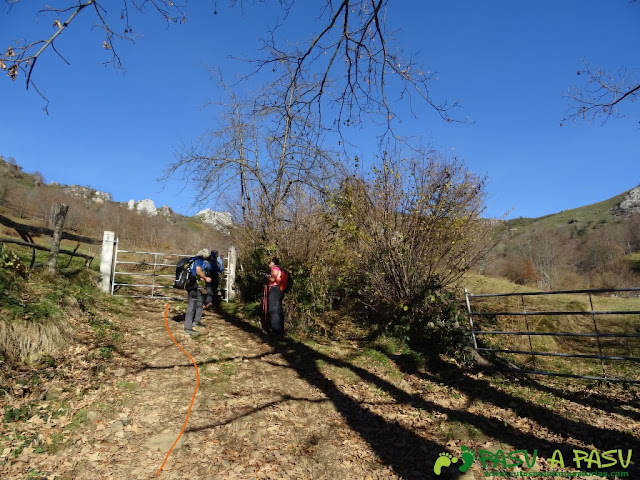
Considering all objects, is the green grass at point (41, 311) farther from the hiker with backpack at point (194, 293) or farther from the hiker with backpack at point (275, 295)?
the hiker with backpack at point (275, 295)

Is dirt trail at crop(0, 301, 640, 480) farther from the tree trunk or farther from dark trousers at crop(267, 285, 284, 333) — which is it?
the tree trunk

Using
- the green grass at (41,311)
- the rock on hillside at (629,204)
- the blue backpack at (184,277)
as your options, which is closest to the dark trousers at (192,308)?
the blue backpack at (184,277)

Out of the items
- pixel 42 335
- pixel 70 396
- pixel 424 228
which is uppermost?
pixel 424 228

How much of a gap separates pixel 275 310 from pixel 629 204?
396 feet

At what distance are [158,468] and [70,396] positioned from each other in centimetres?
189

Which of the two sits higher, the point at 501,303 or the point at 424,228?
the point at 424,228

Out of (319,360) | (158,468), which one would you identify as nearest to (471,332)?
(319,360)

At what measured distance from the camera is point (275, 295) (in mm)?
8055

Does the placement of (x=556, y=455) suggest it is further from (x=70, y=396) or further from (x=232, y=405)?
(x=70, y=396)

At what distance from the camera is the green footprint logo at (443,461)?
3.86m

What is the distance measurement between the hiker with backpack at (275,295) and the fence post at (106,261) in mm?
5167

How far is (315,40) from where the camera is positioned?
3.63 meters

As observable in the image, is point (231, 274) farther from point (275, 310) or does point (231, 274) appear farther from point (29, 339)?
point (29, 339)

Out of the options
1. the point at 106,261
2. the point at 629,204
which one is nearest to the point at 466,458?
the point at 106,261
